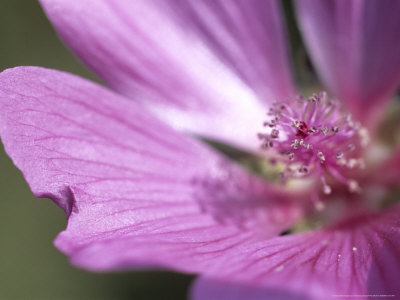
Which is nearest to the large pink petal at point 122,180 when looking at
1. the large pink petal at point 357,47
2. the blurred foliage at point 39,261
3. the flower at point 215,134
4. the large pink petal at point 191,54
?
the flower at point 215,134

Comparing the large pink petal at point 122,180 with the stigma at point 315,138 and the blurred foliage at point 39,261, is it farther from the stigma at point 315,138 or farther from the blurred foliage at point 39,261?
the blurred foliage at point 39,261

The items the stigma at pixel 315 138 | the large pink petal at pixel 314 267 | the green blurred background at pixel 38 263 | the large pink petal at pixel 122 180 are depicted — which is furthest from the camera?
the green blurred background at pixel 38 263

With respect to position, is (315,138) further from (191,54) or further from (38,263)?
(38,263)

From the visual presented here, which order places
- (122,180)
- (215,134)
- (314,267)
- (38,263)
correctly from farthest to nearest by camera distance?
(38,263) < (215,134) < (122,180) < (314,267)

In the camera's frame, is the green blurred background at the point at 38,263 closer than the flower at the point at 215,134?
No

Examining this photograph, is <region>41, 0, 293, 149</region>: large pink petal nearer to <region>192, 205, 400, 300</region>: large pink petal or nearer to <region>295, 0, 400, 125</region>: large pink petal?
<region>295, 0, 400, 125</region>: large pink petal

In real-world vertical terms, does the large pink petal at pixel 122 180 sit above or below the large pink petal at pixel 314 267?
above

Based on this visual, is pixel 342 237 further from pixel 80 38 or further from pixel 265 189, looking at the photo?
pixel 80 38

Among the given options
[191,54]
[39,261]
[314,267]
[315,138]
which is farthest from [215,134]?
[39,261]

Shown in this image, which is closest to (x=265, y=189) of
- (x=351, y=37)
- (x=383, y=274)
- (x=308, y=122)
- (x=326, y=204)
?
(x=326, y=204)
